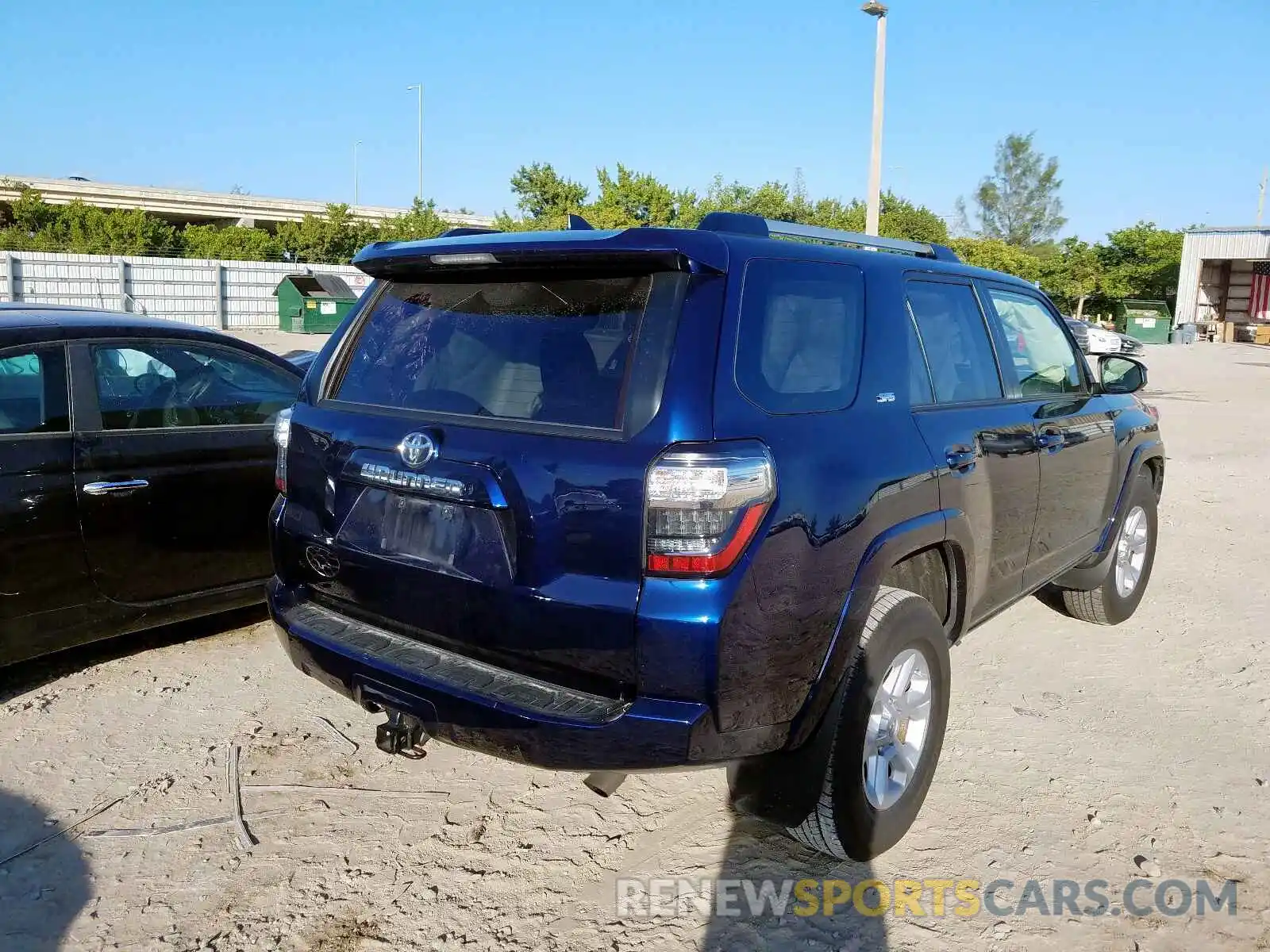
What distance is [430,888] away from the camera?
292 cm

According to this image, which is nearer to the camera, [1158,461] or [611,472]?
[611,472]

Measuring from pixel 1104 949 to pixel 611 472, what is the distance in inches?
73.8

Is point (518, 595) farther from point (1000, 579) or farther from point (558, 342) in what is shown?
point (1000, 579)

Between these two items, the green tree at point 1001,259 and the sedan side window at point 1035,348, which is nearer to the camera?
the sedan side window at point 1035,348

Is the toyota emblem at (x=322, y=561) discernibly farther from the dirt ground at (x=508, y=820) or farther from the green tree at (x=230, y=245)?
the green tree at (x=230, y=245)

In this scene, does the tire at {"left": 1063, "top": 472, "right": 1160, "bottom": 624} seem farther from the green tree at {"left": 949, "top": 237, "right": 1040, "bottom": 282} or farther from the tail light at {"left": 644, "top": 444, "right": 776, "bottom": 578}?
the green tree at {"left": 949, "top": 237, "right": 1040, "bottom": 282}

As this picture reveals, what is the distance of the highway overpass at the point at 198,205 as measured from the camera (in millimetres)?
59000

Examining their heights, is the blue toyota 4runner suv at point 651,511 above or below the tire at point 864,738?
above

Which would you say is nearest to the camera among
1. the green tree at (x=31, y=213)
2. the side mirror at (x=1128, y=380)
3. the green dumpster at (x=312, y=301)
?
the side mirror at (x=1128, y=380)

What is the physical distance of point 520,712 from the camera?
2523 mm

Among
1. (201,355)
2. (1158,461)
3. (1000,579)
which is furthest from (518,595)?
(1158,461)

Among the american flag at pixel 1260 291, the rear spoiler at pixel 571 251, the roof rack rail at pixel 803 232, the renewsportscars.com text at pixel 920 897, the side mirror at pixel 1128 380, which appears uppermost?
the american flag at pixel 1260 291

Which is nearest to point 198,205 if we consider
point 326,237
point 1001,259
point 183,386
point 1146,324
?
point 326,237

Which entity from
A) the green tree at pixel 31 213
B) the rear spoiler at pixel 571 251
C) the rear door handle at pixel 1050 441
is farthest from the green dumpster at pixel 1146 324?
the green tree at pixel 31 213
